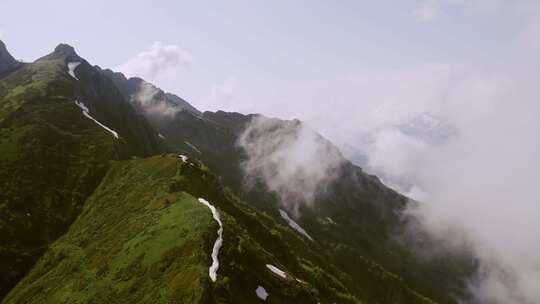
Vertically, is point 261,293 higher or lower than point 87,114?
lower

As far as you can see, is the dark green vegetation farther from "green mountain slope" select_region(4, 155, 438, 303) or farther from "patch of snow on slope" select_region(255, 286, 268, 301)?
"patch of snow on slope" select_region(255, 286, 268, 301)

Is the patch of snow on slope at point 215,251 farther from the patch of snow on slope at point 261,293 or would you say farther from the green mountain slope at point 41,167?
the green mountain slope at point 41,167

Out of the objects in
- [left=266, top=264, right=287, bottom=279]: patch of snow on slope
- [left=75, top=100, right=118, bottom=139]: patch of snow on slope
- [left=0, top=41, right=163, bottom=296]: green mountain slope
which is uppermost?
[left=75, top=100, right=118, bottom=139]: patch of snow on slope

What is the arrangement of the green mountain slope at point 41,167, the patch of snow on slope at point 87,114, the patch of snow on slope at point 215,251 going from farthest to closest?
the patch of snow on slope at point 87,114 < the green mountain slope at point 41,167 < the patch of snow on slope at point 215,251

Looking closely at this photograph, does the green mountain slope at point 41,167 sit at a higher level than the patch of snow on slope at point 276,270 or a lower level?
lower

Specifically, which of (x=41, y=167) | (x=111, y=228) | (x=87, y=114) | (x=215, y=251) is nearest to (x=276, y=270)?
(x=215, y=251)

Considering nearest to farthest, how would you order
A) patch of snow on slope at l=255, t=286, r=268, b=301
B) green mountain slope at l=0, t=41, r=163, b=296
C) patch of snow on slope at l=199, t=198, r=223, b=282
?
patch of snow on slope at l=199, t=198, r=223, b=282, patch of snow on slope at l=255, t=286, r=268, b=301, green mountain slope at l=0, t=41, r=163, b=296

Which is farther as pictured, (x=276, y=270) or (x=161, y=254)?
(x=276, y=270)

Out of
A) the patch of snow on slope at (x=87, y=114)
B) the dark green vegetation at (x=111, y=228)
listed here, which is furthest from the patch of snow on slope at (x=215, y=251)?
the patch of snow on slope at (x=87, y=114)

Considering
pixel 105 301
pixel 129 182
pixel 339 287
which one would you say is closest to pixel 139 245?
pixel 105 301

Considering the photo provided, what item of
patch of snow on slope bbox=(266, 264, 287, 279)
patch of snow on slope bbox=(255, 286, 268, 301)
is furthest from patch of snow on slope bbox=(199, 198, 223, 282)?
patch of snow on slope bbox=(266, 264, 287, 279)

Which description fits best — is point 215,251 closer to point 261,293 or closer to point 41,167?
point 261,293

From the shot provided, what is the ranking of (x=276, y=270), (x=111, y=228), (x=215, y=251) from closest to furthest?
(x=215, y=251) < (x=276, y=270) < (x=111, y=228)
